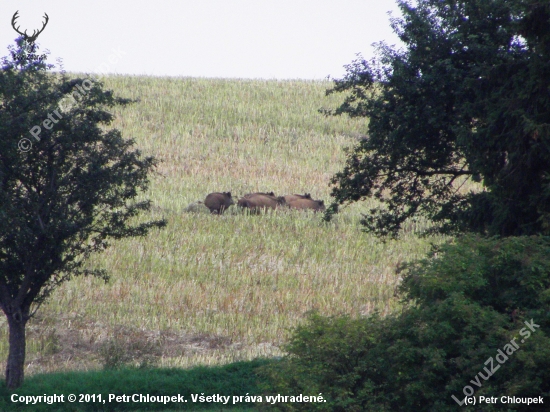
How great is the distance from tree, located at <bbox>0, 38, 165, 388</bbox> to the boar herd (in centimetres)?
1463

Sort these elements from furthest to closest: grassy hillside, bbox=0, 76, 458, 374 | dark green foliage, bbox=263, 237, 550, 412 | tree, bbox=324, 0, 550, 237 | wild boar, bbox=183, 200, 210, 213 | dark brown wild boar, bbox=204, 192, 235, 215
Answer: wild boar, bbox=183, 200, 210, 213
dark brown wild boar, bbox=204, 192, 235, 215
grassy hillside, bbox=0, 76, 458, 374
tree, bbox=324, 0, 550, 237
dark green foliage, bbox=263, 237, 550, 412

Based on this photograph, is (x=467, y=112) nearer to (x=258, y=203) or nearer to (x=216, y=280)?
(x=216, y=280)

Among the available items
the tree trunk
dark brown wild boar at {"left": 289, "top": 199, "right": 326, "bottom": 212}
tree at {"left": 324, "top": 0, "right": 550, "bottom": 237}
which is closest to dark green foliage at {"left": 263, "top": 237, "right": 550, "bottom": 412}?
tree at {"left": 324, "top": 0, "right": 550, "bottom": 237}

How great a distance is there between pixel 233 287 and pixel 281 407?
32.4 feet

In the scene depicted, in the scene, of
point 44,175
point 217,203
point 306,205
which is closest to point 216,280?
point 44,175

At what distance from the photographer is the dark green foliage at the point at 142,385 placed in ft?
37.2

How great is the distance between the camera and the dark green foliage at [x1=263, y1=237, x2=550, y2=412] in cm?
784

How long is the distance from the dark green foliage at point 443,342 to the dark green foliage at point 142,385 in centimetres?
359

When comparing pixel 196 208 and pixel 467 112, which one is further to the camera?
pixel 196 208

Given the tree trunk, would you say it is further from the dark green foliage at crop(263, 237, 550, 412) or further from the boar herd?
the boar herd

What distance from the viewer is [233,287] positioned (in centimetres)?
1802

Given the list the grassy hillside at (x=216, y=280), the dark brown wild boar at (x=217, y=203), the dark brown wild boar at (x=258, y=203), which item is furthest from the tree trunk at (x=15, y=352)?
the dark brown wild boar at (x=258, y=203)

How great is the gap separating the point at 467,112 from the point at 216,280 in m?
8.91

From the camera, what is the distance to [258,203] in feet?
89.7
